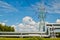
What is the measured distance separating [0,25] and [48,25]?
6.34 meters

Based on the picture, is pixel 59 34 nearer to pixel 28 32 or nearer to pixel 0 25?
pixel 28 32

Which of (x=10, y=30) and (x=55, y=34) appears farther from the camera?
(x=10, y=30)

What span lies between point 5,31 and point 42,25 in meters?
5.17

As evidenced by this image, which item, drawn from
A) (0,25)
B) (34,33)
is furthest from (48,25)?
(0,25)

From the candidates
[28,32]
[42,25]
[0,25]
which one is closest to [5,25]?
[0,25]

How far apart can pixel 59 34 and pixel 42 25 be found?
2.34m

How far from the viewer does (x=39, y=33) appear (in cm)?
2291

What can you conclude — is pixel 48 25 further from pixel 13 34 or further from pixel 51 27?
pixel 13 34

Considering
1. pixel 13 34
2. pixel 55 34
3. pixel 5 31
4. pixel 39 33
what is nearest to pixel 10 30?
pixel 5 31

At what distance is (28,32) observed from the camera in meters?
23.0

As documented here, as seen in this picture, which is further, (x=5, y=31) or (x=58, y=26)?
(x=5, y=31)

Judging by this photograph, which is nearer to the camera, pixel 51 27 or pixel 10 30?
pixel 51 27

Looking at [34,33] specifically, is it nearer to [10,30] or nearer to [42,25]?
[42,25]

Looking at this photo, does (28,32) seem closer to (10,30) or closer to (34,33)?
(34,33)
